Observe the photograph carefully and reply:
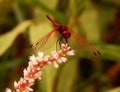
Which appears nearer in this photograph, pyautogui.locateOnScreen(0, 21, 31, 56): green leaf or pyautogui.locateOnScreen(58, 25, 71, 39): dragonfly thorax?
pyautogui.locateOnScreen(58, 25, 71, 39): dragonfly thorax

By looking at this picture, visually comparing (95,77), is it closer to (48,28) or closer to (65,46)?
(48,28)

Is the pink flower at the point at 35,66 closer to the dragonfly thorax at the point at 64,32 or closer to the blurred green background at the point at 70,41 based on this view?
the dragonfly thorax at the point at 64,32

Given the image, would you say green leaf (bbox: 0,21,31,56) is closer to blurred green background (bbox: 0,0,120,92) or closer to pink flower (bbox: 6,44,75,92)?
blurred green background (bbox: 0,0,120,92)

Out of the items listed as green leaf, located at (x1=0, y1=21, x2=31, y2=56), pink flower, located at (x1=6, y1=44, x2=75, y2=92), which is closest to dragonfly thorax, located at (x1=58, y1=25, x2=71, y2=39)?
pink flower, located at (x1=6, y1=44, x2=75, y2=92)

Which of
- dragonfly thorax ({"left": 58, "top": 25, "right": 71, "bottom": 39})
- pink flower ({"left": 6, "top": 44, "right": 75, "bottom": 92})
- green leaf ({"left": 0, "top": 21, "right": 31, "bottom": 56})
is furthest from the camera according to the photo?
green leaf ({"left": 0, "top": 21, "right": 31, "bottom": 56})

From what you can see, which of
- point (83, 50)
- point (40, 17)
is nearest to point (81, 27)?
point (40, 17)

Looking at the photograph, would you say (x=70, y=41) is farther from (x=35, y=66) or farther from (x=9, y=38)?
(x=35, y=66)

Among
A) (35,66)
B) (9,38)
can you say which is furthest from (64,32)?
(9,38)

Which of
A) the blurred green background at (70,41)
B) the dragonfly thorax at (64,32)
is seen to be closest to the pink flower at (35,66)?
the dragonfly thorax at (64,32)
